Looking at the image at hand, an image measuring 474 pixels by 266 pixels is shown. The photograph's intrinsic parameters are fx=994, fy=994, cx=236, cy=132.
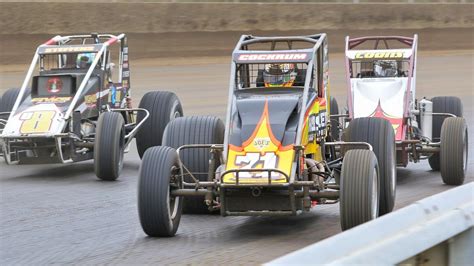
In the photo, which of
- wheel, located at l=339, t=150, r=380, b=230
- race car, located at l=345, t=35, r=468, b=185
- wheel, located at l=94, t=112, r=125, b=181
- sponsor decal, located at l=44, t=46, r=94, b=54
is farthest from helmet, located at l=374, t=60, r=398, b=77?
wheel, located at l=339, t=150, r=380, b=230

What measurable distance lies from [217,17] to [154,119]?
62.0 ft

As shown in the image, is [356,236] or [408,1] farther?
[408,1]

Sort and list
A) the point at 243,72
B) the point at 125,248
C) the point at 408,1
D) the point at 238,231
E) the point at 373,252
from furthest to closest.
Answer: the point at 408,1 → the point at 243,72 → the point at 238,231 → the point at 125,248 → the point at 373,252

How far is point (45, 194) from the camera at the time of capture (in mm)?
10781

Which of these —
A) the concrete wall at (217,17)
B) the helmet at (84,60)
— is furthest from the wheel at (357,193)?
the concrete wall at (217,17)

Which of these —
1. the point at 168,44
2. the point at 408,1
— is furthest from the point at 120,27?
the point at 408,1

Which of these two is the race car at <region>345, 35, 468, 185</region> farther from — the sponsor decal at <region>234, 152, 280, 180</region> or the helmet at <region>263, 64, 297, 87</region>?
the sponsor decal at <region>234, 152, 280, 180</region>

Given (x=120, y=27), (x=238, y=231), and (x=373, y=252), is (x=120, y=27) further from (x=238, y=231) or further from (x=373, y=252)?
(x=373, y=252)

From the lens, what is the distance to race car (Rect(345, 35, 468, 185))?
11.0 metres

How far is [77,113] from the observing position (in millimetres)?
12398

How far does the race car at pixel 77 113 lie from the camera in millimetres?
11820

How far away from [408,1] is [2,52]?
63.1ft

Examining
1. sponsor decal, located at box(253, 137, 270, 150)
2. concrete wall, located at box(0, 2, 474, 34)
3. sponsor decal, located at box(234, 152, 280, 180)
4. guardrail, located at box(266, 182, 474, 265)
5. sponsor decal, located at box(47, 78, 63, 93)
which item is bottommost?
sponsor decal, located at box(234, 152, 280, 180)

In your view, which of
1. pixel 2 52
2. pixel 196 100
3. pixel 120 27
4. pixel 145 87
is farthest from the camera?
pixel 120 27
